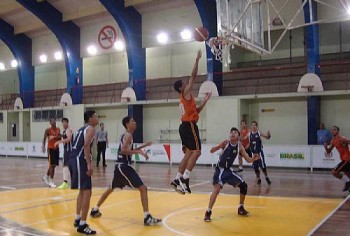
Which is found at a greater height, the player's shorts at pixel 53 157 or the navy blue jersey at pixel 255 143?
the navy blue jersey at pixel 255 143

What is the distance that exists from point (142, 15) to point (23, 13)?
845 cm

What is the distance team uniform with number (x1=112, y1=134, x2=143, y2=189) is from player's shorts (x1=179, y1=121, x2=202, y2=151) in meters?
1.17

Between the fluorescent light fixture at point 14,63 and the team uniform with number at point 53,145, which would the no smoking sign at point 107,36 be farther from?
the team uniform with number at point 53,145

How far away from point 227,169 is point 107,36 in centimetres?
1849

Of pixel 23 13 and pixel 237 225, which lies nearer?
pixel 237 225

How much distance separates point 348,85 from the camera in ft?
58.2

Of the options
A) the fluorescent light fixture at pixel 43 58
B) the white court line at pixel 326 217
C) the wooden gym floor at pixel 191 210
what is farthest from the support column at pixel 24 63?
the white court line at pixel 326 217

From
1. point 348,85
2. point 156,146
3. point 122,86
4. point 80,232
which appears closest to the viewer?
point 80,232

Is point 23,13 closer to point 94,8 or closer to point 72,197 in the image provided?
point 94,8

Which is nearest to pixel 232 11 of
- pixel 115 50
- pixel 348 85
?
pixel 348 85

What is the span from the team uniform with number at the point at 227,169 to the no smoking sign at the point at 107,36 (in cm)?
1770

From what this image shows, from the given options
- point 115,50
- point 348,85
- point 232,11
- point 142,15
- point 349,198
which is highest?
point 142,15

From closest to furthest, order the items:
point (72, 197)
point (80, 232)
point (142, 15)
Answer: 1. point (80, 232)
2. point (72, 197)
3. point (142, 15)

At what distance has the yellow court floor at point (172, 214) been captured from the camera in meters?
6.95
